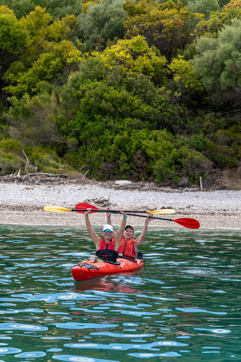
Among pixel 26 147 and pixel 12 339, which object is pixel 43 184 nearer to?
pixel 26 147

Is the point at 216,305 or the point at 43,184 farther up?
the point at 43,184

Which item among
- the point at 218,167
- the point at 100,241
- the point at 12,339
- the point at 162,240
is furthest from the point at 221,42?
the point at 12,339

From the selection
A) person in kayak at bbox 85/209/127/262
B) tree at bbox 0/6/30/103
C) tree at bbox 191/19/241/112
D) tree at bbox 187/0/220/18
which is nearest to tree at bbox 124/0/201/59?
→ tree at bbox 187/0/220/18

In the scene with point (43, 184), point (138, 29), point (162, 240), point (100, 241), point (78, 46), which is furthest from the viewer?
point (78, 46)

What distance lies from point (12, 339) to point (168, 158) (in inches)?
913

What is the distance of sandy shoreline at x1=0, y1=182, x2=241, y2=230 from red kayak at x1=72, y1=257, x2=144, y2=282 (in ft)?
24.1

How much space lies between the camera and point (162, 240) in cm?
1527

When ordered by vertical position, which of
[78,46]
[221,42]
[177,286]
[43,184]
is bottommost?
[177,286]

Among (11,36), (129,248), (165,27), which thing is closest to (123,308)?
(129,248)

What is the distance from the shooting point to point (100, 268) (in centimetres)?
981

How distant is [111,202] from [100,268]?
1223 cm

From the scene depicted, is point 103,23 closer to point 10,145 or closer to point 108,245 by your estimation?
point 10,145

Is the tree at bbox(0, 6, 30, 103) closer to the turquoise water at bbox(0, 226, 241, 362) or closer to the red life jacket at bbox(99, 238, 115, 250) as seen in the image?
the turquoise water at bbox(0, 226, 241, 362)

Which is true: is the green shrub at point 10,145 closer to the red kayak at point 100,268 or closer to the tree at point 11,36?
the tree at point 11,36
